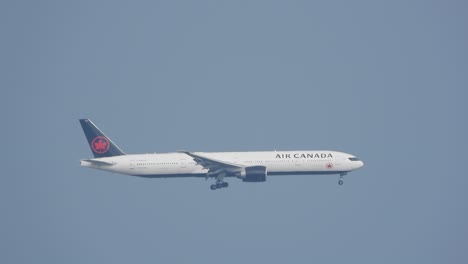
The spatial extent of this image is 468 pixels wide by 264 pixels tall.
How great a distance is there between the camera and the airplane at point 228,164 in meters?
80.0

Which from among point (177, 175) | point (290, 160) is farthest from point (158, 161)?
point (290, 160)

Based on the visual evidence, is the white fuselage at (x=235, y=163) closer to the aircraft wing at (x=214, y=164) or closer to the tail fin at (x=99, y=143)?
the aircraft wing at (x=214, y=164)

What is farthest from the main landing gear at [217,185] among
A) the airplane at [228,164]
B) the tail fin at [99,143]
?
the tail fin at [99,143]

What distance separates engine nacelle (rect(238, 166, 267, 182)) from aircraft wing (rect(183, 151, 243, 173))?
1377mm

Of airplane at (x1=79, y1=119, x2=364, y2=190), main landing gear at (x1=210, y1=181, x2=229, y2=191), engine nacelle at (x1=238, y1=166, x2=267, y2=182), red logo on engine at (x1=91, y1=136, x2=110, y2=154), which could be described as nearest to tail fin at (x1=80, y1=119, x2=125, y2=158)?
red logo on engine at (x1=91, y1=136, x2=110, y2=154)

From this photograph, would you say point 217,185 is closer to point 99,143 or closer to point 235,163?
point 235,163

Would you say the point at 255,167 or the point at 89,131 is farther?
the point at 89,131

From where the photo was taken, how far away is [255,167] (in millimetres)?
79188

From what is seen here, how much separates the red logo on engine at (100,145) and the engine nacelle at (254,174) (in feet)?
53.6

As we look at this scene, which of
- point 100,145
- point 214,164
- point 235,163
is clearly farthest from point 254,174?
point 100,145

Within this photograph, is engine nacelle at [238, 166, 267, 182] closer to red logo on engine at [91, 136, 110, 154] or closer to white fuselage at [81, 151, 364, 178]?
white fuselage at [81, 151, 364, 178]

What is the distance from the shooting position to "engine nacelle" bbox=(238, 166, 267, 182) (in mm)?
78625

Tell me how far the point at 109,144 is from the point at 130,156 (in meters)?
3.14

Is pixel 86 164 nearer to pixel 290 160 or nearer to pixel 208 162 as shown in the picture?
pixel 208 162
